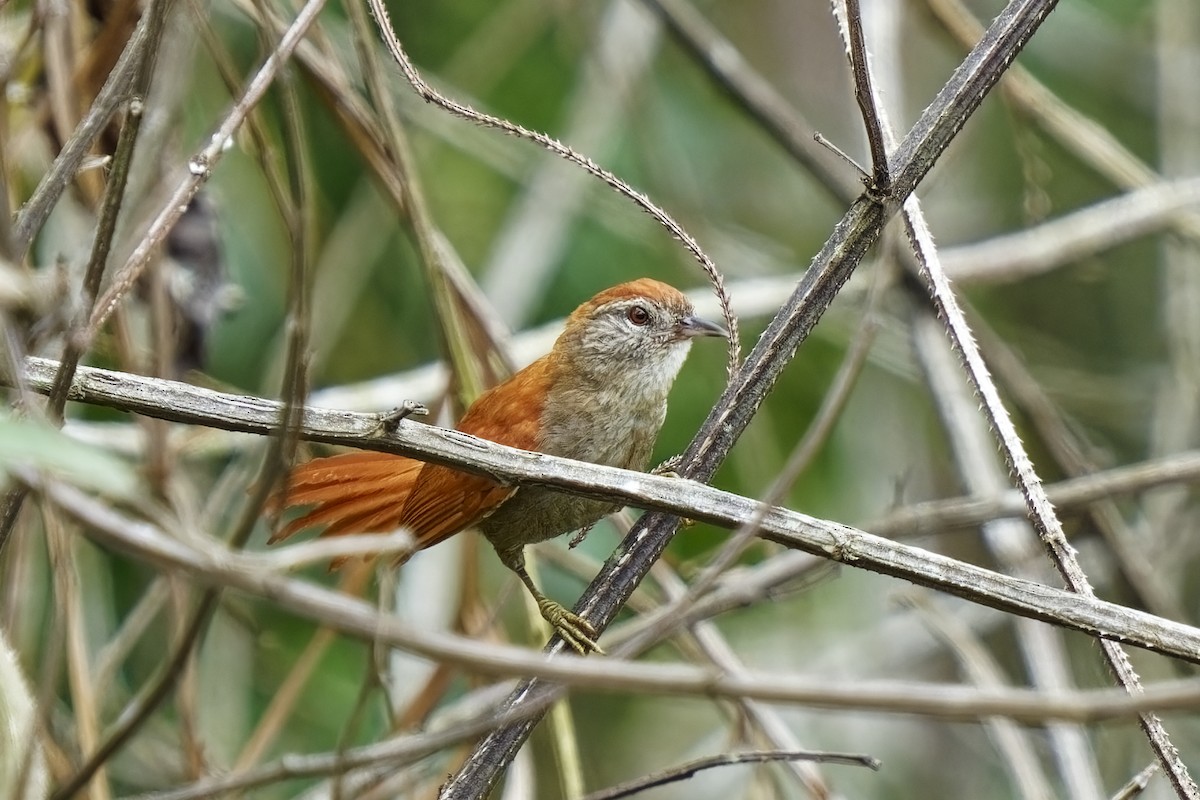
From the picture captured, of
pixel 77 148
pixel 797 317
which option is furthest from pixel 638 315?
pixel 77 148

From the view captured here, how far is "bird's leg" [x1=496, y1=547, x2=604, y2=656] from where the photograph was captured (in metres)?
2.41

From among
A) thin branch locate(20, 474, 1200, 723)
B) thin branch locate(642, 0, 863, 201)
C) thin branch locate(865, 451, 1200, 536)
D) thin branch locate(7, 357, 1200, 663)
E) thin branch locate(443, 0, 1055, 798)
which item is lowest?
thin branch locate(20, 474, 1200, 723)

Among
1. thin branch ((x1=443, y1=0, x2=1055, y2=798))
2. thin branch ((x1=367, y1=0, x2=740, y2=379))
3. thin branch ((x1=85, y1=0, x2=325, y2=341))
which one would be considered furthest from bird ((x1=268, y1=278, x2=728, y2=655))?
thin branch ((x1=85, y1=0, x2=325, y2=341))

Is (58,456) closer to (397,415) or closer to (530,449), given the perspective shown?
(397,415)

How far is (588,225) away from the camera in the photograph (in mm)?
5707

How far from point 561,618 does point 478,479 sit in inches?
15.0

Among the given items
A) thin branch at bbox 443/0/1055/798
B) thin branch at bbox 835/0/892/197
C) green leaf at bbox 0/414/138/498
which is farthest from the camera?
thin branch at bbox 443/0/1055/798

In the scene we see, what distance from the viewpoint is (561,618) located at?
2.76 meters

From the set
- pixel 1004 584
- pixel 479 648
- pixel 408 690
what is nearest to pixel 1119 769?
pixel 408 690

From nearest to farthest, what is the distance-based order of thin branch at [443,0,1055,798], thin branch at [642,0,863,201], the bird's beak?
thin branch at [443,0,1055,798] < the bird's beak < thin branch at [642,0,863,201]

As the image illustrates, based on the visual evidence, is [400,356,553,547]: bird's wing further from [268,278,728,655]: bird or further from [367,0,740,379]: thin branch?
[367,0,740,379]: thin branch

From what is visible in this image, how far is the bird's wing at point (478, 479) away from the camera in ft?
9.89

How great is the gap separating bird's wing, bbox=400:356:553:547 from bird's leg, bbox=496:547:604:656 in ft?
0.79

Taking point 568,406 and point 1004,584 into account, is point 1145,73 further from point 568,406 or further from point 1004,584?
point 1004,584
